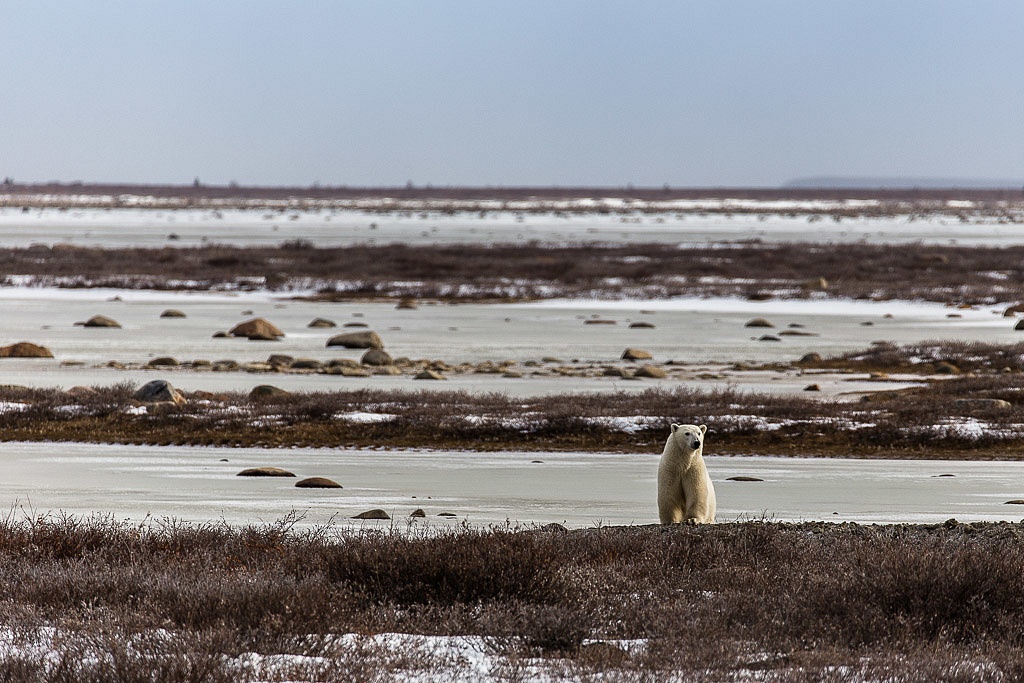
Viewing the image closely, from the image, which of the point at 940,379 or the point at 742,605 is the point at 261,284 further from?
the point at 742,605

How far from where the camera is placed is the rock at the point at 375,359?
27.3m

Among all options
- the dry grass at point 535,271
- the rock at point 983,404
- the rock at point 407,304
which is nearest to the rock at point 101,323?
the rock at point 407,304

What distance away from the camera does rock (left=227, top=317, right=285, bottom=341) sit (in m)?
33.1

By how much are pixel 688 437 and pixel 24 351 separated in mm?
21870

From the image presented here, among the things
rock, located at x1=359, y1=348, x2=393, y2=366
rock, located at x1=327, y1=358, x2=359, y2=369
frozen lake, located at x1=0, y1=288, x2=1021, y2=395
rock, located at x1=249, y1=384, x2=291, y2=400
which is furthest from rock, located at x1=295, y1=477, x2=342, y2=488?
rock, located at x1=359, y1=348, x2=393, y2=366

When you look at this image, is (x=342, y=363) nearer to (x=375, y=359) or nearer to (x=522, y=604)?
(x=375, y=359)

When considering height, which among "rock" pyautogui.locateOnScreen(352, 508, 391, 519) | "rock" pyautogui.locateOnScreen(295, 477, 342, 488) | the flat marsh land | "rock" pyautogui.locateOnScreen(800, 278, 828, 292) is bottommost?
"rock" pyautogui.locateOnScreen(295, 477, 342, 488)

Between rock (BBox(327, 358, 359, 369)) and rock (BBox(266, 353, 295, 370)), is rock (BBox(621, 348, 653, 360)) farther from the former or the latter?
rock (BBox(266, 353, 295, 370))

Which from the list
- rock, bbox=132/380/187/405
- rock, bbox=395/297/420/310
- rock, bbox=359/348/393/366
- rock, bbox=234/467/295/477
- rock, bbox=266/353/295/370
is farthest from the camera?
rock, bbox=395/297/420/310

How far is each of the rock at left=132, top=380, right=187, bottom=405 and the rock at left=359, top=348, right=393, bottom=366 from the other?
793 centimetres

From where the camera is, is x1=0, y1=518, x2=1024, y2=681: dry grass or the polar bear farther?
the polar bear

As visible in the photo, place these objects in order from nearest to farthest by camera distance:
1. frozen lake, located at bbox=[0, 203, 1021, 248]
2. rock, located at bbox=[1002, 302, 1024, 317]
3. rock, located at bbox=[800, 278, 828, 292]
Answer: rock, located at bbox=[1002, 302, 1024, 317] → rock, located at bbox=[800, 278, 828, 292] → frozen lake, located at bbox=[0, 203, 1021, 248]

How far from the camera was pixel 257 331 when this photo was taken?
33219 mm

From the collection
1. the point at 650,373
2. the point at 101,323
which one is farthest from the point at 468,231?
the point at 650,373
